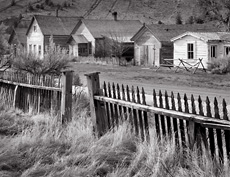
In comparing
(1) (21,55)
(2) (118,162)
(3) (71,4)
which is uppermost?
(3) (71,4)

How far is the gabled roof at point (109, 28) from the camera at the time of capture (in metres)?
56.2

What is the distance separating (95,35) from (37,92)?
44.9 meters

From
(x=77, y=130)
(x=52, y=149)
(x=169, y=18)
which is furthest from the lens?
(x=169, y=18)

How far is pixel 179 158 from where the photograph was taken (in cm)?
655

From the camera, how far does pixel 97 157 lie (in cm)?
680

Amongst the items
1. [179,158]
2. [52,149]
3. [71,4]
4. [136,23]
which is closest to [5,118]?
[52,149]

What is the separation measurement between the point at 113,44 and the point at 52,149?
145ft

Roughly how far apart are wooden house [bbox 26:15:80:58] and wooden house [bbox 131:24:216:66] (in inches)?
687

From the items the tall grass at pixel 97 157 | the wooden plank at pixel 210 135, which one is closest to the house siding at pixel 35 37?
the tall grass at pixel 97 157

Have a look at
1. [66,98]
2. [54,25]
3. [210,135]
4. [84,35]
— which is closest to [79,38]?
[84,35]

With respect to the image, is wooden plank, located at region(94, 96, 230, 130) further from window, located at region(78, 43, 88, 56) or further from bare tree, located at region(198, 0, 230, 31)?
bare tree, located at region(198, 0, 230, 31)

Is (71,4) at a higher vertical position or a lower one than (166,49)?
higher

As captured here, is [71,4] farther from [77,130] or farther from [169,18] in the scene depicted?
[77,130]

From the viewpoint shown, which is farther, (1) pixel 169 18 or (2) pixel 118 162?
(1) pixel 169 18
